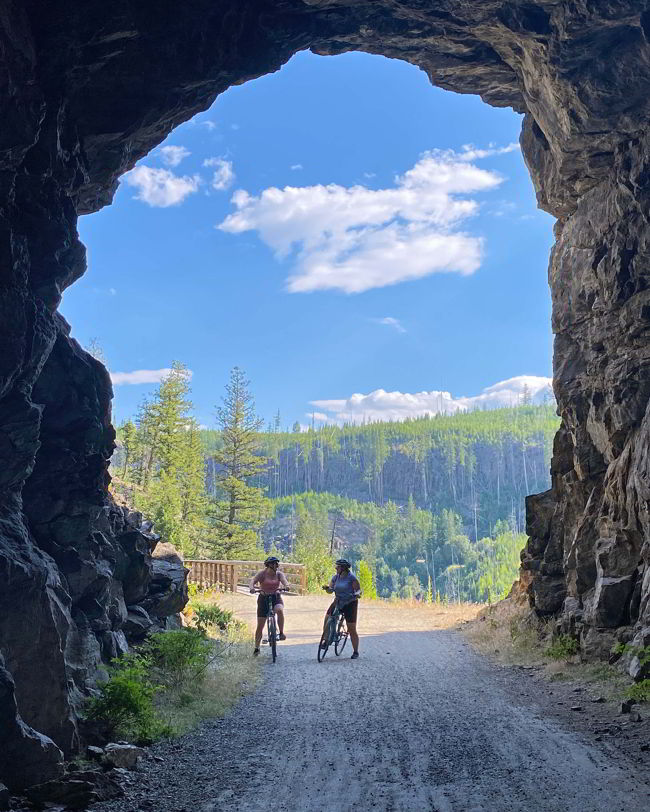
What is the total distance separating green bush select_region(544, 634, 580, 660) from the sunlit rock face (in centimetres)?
31

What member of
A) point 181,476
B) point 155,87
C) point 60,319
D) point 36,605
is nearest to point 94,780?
point 36,605

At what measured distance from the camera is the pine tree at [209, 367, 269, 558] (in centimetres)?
4581

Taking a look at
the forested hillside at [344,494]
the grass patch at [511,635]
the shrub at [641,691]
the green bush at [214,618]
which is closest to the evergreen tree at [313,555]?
the forested hillside at [344,494]

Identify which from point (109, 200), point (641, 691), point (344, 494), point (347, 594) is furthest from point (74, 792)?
point (344, 494)

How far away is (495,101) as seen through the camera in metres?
14.8

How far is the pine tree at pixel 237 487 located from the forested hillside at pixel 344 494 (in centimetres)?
9

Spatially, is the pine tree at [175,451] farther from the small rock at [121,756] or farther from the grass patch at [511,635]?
the small rock at [121,756]

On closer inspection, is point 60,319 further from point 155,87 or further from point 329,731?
point 329,731

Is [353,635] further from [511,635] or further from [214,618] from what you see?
[214,618]

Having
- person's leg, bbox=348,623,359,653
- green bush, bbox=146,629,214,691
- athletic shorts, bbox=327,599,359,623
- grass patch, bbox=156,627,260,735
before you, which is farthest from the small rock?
person's leg, bbox=348,623,359,653

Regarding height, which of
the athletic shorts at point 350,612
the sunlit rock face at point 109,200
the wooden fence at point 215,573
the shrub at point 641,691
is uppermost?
the sunlit rock face at point 109,200

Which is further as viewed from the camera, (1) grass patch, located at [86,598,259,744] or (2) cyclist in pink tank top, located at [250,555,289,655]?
(2) cyclist in pink tank top, located at [250,555,289,655]

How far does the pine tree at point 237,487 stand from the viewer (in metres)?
45.8

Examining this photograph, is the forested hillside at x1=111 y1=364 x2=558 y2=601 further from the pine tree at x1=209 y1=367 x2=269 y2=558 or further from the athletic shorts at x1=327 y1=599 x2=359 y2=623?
the athletic shorts at x1=327 y1=599 x2=359 y2=623
